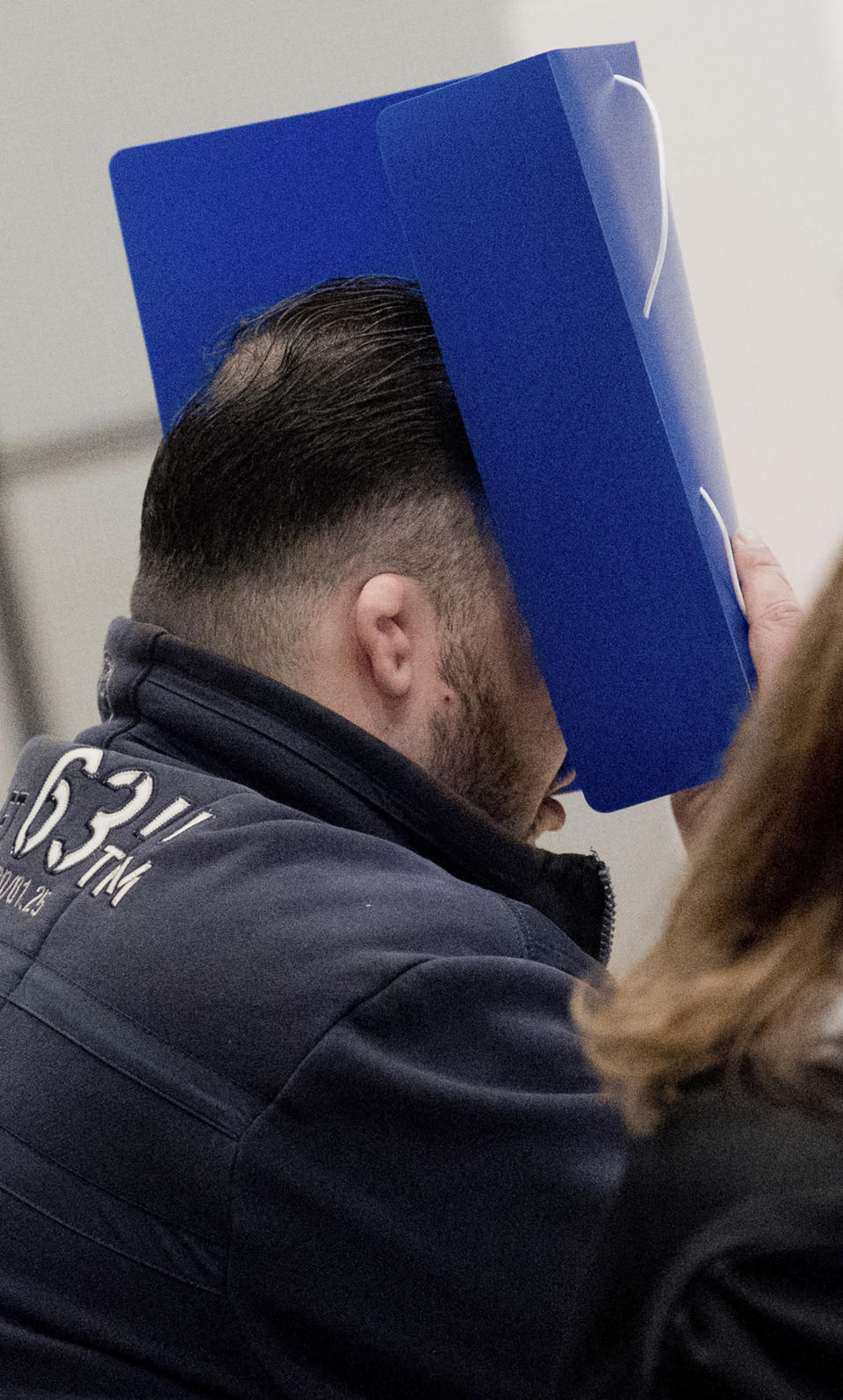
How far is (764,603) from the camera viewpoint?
96cm

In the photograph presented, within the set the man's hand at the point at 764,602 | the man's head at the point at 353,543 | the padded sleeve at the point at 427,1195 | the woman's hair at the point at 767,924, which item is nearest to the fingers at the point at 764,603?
the man's hand at the point at 764,602

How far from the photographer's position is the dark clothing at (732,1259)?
382 mm

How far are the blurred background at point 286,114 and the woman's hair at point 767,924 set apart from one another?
3.30ft

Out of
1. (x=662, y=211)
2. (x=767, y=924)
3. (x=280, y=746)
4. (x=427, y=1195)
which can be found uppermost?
(x=662, y=211)

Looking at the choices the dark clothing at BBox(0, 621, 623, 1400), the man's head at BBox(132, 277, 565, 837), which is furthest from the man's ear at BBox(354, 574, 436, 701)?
the dark clothing at BBox(0, 621, 623, 1400)

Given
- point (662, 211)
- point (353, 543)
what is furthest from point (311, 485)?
point (662, 211)

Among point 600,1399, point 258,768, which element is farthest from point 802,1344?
point 258,768

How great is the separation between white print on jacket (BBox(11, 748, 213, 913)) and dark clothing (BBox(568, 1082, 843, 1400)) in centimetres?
41

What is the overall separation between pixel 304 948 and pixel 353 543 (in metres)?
0.38

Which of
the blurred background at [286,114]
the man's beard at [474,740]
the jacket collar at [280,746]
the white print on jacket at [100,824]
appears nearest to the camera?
the white print on jacket at [100,824]

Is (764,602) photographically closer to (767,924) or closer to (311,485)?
(311,485)

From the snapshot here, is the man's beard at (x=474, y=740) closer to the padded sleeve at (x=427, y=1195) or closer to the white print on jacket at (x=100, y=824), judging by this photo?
the white print on jacket at (x=100, y=824)

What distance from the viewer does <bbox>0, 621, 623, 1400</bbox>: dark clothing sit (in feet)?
1.98

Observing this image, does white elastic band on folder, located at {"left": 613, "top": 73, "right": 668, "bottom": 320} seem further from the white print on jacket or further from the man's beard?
the white print on jacket
